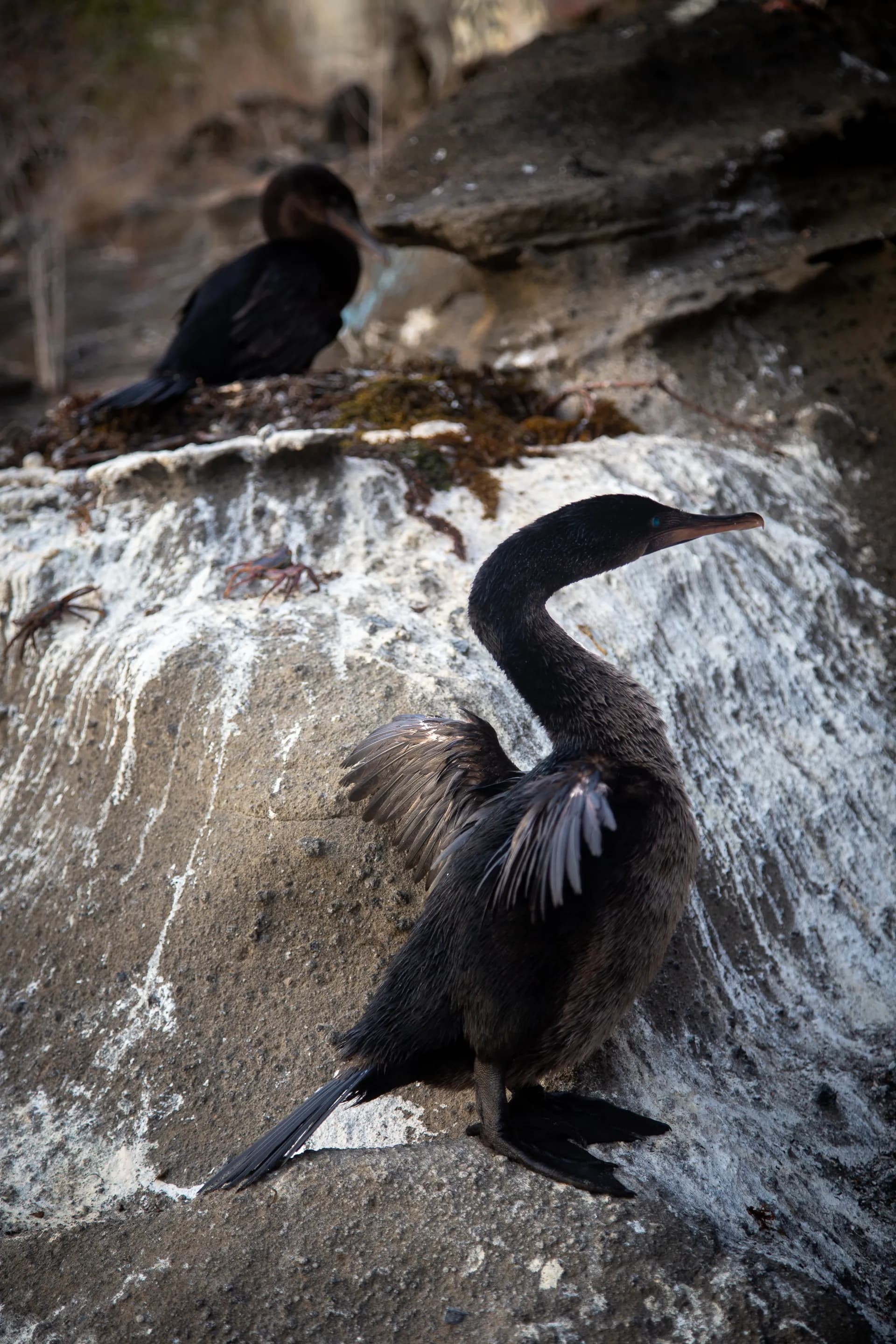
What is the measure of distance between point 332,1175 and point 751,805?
1744 millimetres

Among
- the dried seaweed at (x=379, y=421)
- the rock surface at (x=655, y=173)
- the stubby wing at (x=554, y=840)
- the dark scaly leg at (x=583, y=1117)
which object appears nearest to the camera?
the stubby wing at (x=554, y=840)

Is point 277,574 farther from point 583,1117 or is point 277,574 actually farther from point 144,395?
point 583,1117

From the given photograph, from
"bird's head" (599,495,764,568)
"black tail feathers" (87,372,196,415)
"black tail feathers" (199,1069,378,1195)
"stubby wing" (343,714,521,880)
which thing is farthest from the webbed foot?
"black tail feathers" (87,372,196,415)

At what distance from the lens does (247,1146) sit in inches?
94.7

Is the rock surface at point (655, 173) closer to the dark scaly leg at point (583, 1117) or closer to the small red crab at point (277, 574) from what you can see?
the small red crab at point (277, 574)

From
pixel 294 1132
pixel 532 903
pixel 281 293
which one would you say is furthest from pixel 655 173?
pixel 294 1132

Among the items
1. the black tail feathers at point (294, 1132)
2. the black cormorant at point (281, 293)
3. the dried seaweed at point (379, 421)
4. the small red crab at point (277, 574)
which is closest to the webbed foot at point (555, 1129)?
the black tail feathers at point (294, 1132)

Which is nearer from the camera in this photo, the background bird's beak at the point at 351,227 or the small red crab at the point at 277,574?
the small red crab at the point at 277,574

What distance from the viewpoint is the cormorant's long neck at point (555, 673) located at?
246 cm

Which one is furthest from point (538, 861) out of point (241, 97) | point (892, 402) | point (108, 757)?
point (241, 97)

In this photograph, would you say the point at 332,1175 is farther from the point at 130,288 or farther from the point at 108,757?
the point at 130,288

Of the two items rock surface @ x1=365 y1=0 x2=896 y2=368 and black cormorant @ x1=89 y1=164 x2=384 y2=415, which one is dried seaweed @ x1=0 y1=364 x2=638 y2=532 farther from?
rock surface @ x1=365 y1=0 x2=896 y2=368

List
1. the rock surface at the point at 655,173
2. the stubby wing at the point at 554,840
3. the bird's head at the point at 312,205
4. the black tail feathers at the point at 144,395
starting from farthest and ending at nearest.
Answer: the bird's head at the point at 312,205 → the rock surface at the point at 655,173 → the black tail feathers at the point at 144,395 → the stubby wing at the point at 554,840

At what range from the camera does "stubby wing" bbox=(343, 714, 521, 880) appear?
2596 millimetres
